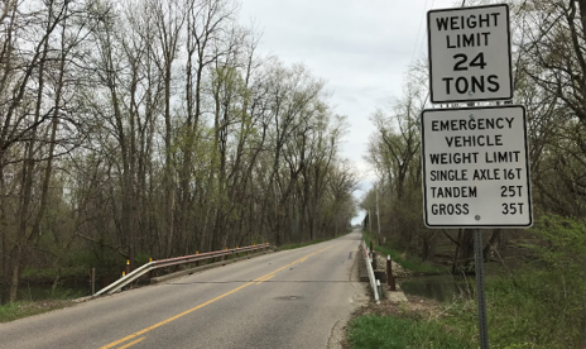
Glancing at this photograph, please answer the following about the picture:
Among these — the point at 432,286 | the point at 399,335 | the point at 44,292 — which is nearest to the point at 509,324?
the point at 399,335

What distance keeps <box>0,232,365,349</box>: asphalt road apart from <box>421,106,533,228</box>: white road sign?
15.7 ft

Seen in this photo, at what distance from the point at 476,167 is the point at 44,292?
28.1 m

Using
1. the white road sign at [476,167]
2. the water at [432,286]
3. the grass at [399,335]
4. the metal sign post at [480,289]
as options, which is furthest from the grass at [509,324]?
the water at [432,286]

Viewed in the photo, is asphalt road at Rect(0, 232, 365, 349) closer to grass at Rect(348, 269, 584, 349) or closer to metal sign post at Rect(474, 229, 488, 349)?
grass at Rect(348, 269, 584, 349)

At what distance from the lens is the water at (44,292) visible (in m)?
19.6

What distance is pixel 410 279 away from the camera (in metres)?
23.8

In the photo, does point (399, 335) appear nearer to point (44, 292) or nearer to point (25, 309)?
→ point (25, 309)

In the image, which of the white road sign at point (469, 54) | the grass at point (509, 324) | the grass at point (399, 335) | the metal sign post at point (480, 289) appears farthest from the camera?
the grass at point (399, 335)

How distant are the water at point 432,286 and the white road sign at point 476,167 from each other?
49.5 feet

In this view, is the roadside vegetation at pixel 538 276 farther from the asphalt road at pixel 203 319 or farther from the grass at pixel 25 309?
the grass at pixel 25 309

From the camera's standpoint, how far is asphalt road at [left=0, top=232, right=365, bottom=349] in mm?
6820

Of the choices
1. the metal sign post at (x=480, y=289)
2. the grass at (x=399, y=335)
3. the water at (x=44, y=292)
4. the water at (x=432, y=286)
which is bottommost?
the water at (x=44, y=292)

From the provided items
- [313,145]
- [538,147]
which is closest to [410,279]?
[538,147]

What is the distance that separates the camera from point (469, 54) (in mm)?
2744
